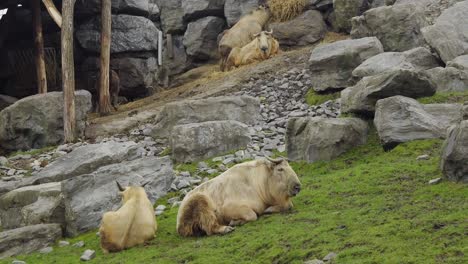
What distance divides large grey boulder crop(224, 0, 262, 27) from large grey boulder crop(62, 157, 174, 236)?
1708 centimetres

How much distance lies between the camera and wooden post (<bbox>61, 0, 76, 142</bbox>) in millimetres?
21828

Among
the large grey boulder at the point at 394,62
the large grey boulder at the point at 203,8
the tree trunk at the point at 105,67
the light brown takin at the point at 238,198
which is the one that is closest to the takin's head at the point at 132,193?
the light brown takin at the point at 238,198

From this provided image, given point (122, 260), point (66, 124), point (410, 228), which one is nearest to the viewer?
point (410, 228)

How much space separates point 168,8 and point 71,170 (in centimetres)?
1937

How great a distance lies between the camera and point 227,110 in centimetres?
1920

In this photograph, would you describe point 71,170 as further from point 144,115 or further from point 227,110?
point 144,115

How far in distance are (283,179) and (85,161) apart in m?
6.55

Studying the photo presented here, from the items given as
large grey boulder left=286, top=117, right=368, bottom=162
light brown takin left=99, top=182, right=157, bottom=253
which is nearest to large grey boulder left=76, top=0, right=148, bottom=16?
large grey boulder left=286, top=117, right=368, bottom=162

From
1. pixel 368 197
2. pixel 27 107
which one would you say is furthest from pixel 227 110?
pixel 368 197

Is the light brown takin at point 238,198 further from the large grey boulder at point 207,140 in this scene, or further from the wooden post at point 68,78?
the wooden post at point 68,78

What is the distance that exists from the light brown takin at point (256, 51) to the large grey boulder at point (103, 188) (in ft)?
38.0

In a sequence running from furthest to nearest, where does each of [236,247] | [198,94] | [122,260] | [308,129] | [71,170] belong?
1. [198,94]
2. [71,170]
3. [308,129]
4. [122,260]
5. [236,247]

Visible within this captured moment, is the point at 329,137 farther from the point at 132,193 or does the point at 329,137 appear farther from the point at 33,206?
the point at 33,206

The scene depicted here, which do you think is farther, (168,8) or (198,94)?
(168,8)
